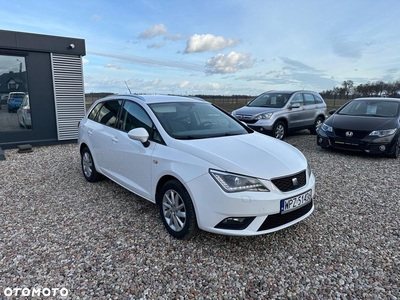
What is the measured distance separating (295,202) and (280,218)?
237 millimetres

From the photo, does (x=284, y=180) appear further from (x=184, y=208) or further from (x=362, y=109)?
(x=362, y=109)

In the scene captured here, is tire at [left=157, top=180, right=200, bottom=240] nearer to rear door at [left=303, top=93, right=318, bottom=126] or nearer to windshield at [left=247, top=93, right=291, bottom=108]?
windshield at [left=247, top=93, right=291, bottom=108]

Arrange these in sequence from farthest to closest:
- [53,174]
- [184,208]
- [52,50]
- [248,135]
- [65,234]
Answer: [52,50] → [53,174] → [248,135] → [65,234] → [184,208]

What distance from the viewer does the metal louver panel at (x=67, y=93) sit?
28.7 feet

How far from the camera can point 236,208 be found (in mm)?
2670

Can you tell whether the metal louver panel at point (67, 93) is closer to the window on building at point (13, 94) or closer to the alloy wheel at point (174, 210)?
the window on building at point (13, 94)

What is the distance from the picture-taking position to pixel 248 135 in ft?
12.5

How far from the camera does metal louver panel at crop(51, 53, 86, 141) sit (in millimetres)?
8734

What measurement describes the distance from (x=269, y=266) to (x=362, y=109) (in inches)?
272

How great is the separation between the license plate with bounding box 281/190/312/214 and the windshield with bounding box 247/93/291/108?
22.6ft

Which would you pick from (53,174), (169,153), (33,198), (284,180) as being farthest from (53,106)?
(284,180)

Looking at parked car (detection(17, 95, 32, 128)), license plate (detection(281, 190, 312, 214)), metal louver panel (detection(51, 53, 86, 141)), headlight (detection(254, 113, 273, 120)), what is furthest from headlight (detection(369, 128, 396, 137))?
parked car (detection(17, 95, 32, 128))

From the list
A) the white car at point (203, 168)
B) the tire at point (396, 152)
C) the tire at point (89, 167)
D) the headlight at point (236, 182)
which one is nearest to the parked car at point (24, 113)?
the tire at point (89, 167)

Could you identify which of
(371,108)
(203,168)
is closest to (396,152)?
(371,108)
